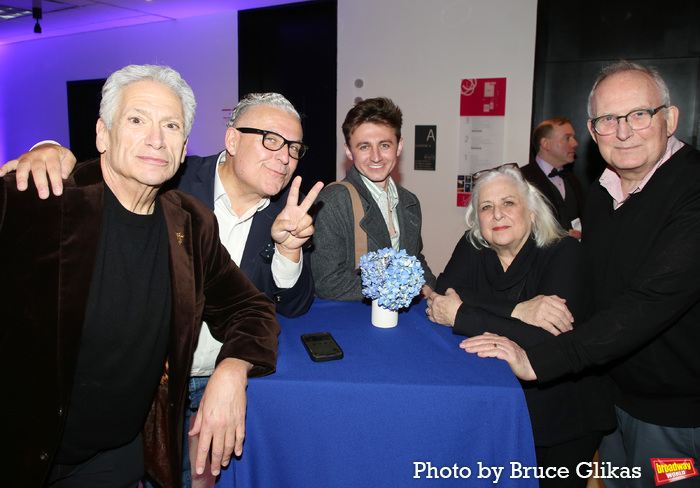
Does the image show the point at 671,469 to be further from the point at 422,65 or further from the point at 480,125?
the point at 422,65

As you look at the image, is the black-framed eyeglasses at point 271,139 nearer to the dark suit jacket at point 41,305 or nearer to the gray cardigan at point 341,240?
the gray cardigan at point 341,240

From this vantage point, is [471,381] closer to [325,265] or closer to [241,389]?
[241,389]

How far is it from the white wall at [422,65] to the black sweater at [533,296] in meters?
3.34

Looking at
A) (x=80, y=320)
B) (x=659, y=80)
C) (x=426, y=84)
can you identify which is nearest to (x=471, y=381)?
(x=80, y=320)

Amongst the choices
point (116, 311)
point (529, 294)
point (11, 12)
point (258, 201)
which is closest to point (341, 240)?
point (258, 201)

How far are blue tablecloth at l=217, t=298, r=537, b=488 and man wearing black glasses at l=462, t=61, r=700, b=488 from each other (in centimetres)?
27

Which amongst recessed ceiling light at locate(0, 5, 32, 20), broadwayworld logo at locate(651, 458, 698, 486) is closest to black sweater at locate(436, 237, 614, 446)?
broadwayworld logo at locate(651, 458, 698, 486)

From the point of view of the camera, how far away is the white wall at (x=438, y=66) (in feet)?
16.7

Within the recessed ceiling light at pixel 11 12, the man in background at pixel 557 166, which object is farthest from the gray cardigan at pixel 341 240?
the recessed ceiling light at pixel 11 12

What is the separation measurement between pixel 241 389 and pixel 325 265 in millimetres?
962

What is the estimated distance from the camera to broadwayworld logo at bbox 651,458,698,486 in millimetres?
1794

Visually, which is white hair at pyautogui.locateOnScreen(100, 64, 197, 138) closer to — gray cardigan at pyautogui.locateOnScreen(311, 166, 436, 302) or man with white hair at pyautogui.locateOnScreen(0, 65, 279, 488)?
man with white hair at pyautogui.locateOnScreen(0, 65, 279, 488)

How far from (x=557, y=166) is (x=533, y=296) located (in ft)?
10.2

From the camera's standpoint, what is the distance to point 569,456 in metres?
1.90
